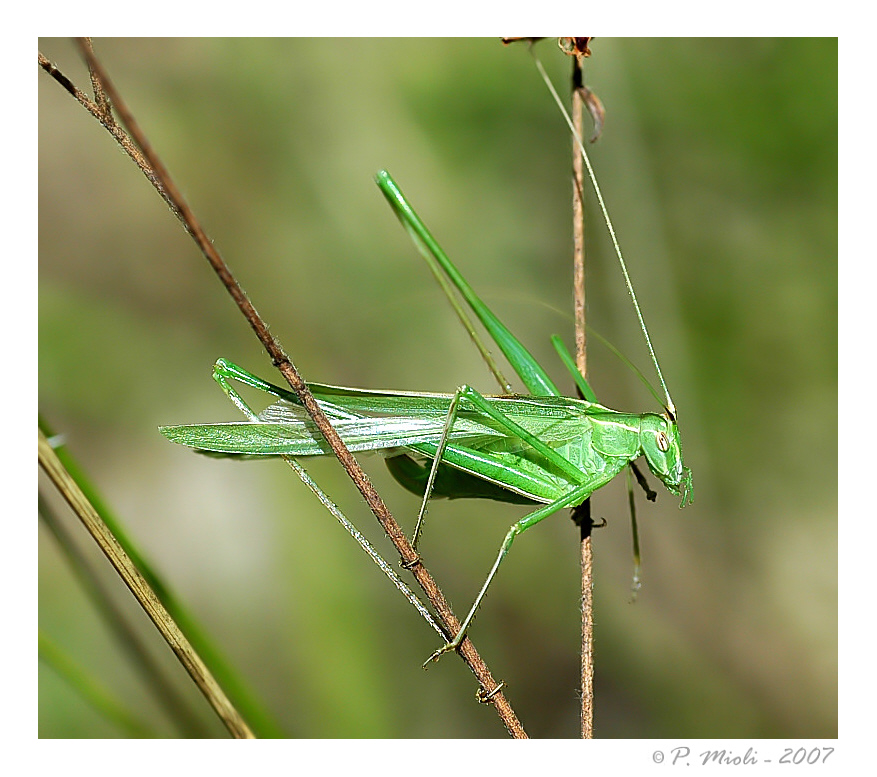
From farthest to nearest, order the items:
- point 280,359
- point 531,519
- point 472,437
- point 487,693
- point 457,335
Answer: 1. point 457,335
2. point 472,437
3. point 531,519
4. point 487,693
5. point 280,359

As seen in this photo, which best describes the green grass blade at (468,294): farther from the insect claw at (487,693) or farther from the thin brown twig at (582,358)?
the insect claw at (487,693)

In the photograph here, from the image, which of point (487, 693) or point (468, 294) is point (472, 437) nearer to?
point (468, 294)

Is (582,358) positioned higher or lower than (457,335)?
lower

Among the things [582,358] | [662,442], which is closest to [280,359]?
[582,358]

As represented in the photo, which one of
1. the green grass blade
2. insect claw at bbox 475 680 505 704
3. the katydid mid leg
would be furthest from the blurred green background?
insect claw at bbox 475 680 505 704

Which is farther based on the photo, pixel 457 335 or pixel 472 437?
pixel 457 335

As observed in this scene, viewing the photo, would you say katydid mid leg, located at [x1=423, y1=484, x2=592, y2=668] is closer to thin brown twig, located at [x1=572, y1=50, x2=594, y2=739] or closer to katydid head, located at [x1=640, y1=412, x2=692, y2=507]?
thin brown twig, located at [x1=572, y1=50, x2=594, y2=739]

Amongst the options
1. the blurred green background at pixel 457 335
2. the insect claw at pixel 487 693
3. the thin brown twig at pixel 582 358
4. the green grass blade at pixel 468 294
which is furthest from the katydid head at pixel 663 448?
the blurred green background at pixel 457 335
